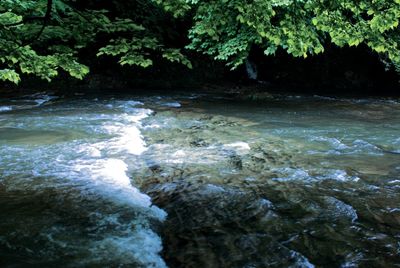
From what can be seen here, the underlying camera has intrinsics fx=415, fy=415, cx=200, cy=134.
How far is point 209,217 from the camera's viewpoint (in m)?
4.98

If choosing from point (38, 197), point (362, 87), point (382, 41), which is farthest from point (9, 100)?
point (362, 87)

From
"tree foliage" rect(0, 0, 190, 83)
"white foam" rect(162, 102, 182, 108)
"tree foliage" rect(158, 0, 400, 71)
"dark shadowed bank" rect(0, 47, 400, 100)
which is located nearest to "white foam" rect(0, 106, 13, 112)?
"dark shadowed bank" rect(0, 47, 400, 100)

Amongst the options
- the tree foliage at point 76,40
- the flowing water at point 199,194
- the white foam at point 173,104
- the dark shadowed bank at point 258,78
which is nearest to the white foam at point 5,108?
the flowing water at point 199,194

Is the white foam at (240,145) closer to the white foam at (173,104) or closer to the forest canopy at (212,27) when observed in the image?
the forest canopy at (212,27)

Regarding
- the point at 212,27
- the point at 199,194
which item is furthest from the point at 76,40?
the point at 199,194

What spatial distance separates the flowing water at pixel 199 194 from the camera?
4.21m

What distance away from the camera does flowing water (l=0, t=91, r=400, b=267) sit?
166 inches

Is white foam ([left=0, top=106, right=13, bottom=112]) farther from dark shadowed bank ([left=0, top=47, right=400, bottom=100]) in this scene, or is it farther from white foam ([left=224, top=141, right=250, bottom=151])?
white foam ([left=224, top=141, right=250, bottom=151])

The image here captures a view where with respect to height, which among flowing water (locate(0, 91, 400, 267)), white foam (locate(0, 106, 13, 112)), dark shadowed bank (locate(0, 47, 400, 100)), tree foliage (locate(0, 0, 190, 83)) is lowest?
white foam (locate(0, 106, 13, 112))

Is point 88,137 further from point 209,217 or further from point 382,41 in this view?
point 382,41

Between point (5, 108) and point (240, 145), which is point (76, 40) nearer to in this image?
point (240, 145)

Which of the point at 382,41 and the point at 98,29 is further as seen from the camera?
the point at 98,29

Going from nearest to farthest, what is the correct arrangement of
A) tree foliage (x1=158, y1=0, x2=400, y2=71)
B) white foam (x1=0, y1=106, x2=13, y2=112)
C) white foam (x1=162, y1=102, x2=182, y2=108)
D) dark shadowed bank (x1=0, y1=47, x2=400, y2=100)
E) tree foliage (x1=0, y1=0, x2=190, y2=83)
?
tree foliage (x1=158, y1=0, x2=400, y2=71)
tree foliage (x1=0, y1=0, x2=190, y2=83)
white foam (x1=0, y1=106, x2=13, y2=112)
white foam (x1=162, y1=102, x2=182, y2=108)
dark shadowed bank (x1=0, y1=47, x2=400, y2=100)

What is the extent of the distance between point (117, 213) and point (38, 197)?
1.21 m
